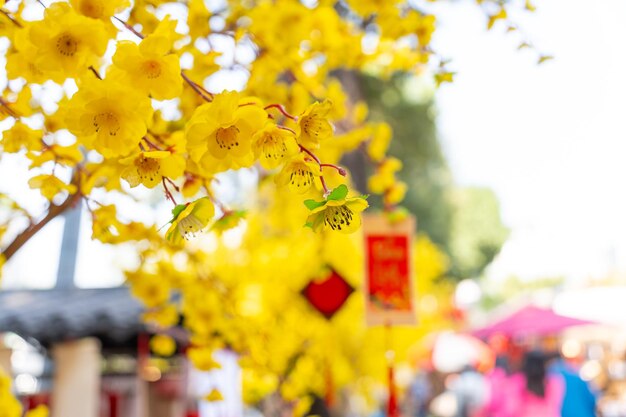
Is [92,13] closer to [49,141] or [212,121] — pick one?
[212,121]

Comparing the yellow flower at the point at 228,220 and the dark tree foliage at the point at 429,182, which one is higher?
the dark tree foliage at the point at 429,182

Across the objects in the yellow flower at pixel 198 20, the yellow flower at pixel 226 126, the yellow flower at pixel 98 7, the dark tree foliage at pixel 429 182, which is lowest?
the yellow flower at pixel 226 126

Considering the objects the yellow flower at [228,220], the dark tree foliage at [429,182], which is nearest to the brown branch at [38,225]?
the yellow flower at [228,220]

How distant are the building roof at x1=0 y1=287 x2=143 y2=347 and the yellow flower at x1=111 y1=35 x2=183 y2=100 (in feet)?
13.4

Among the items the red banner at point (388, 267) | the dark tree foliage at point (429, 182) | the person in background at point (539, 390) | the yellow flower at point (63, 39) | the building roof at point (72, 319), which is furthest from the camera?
the dark tree foliage at point (429, 182)

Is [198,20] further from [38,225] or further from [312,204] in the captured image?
[312,204]

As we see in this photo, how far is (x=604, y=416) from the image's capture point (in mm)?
7664

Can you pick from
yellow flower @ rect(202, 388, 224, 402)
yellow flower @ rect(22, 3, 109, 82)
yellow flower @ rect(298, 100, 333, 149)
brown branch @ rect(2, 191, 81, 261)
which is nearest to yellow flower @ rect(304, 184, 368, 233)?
yellow flower @ rect(298, 100, 333, 149)

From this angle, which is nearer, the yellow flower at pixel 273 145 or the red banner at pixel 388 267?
the yellow flower at pixel 273 145

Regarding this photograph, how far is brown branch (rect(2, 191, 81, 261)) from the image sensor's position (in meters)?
1.72

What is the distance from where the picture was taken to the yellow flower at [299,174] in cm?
92

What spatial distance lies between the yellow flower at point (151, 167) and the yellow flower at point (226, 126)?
0.23 feet

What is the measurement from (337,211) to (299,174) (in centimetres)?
8

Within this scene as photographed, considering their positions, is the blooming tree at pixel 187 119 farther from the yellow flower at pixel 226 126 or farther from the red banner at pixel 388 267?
the red banner at pixel 388 267
